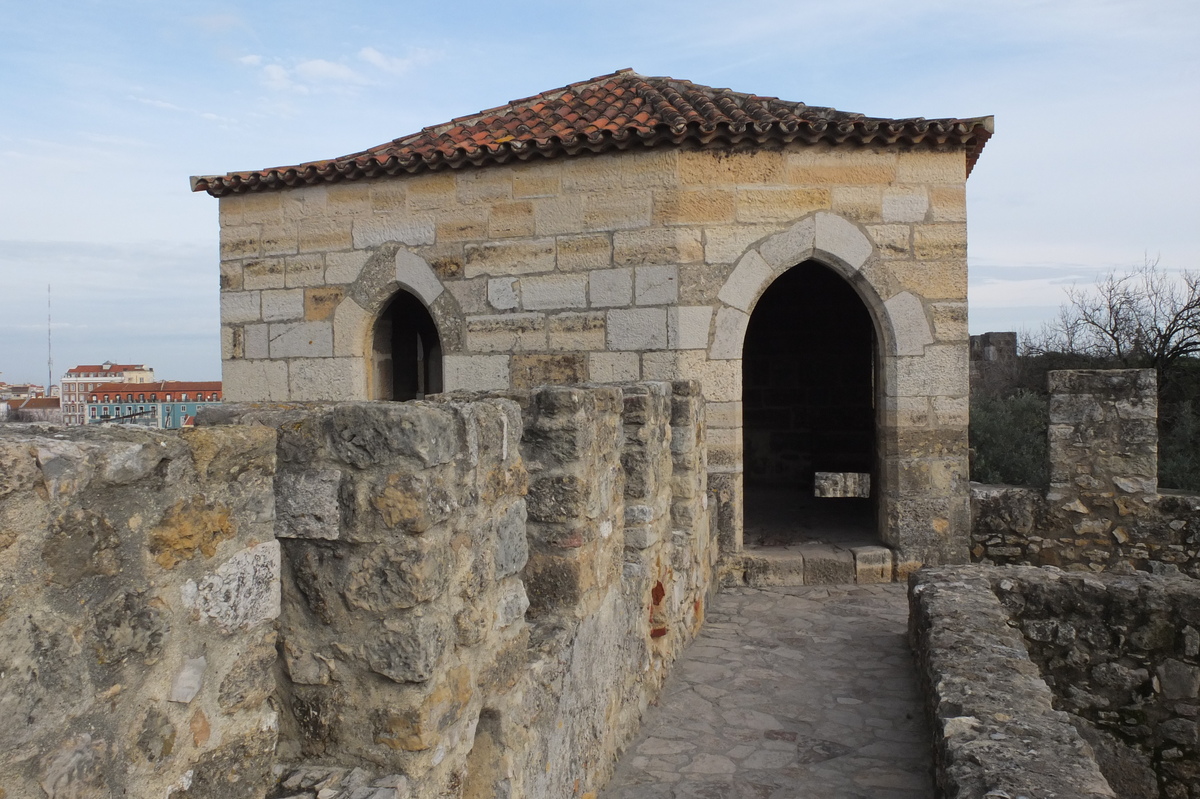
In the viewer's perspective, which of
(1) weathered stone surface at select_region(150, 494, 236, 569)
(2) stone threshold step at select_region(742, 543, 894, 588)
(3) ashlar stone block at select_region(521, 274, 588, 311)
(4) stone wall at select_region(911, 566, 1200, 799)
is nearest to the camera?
(1) weathered stone surface at select_region(150, 494, 236, 569)

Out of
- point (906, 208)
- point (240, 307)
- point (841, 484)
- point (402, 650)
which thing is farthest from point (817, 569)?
point (240, 307)

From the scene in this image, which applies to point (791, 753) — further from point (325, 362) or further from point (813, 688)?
point (325, 362)

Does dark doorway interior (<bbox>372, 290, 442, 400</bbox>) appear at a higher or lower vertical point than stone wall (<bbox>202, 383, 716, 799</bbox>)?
higher

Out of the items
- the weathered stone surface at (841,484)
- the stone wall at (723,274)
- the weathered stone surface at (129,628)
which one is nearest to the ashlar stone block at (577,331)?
the stone wall at (723,274)

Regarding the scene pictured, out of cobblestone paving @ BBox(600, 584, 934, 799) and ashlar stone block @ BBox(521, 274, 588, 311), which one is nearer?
cobblestone paving @ BBox(600, 584, 934, 799)

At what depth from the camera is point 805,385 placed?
11016 mm

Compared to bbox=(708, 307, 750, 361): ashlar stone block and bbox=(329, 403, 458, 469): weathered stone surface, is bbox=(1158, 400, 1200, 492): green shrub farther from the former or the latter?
bbox=(329, 403, 458, 469): weathered stone surface

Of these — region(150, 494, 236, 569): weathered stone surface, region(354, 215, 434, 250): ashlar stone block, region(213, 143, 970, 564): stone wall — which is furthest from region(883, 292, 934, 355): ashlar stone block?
region(150, 494, 236, 569): weathered stone surface

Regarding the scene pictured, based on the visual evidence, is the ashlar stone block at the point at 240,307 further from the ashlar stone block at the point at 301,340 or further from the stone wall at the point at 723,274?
the stone wall at the point at 723,274

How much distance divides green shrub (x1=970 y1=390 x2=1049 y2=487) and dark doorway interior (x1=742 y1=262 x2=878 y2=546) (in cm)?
304

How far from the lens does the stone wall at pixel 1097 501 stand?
6.74 metres

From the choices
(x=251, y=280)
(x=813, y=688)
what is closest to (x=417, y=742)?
(x=813, y=688)

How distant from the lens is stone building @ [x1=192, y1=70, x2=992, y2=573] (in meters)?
6.76

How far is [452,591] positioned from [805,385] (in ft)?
31.4
